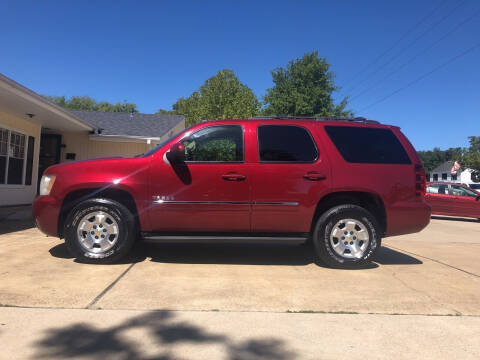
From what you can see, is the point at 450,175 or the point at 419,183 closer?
the point at 419,183

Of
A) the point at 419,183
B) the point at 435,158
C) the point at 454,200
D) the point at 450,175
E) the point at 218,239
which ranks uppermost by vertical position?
the point at 435,158

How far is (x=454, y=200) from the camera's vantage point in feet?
43.3

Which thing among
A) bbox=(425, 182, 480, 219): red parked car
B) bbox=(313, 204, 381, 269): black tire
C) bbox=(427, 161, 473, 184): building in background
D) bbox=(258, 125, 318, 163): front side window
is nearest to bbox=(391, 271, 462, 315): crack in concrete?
bbox=(313, 204, 381, 269): black tire

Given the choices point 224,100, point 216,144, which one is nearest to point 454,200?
point 216,144

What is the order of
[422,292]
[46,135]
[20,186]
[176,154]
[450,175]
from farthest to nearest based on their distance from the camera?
[450,175], [46,135], [20,186], [176,154], [422,292]

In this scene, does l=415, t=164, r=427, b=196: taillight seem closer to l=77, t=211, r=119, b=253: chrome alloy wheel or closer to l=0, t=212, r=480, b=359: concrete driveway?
l=0, t=212, r=480, b=359: concrete driveway

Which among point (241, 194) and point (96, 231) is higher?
point (241, 194)

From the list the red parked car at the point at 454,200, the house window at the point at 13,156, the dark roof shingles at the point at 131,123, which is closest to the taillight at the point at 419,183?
the red parked car at the point at 454,200

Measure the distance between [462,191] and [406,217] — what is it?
11.1 metres

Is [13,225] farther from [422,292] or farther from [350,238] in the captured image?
[422,292]

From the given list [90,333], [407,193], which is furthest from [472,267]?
[90,333]

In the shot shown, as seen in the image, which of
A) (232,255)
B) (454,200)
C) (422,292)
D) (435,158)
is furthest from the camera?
(435,158)

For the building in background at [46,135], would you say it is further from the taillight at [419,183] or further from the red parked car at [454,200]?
the red parked car at [454,200]

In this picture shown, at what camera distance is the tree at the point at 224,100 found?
3462cm
